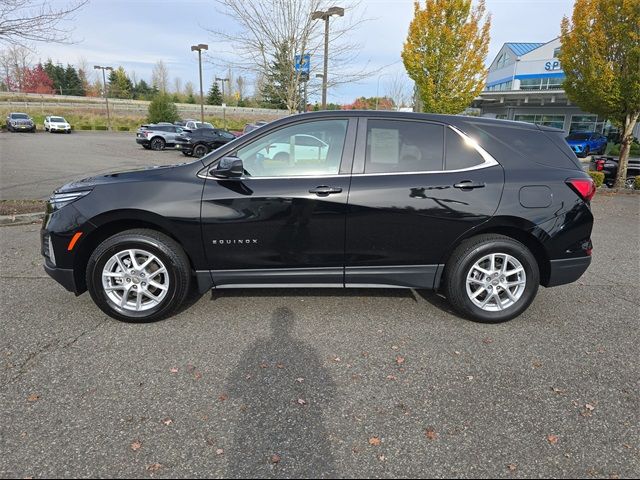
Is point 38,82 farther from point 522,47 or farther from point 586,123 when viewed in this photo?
point 586,123

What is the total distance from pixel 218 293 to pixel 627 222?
27.6 ft

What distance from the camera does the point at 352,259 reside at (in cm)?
361

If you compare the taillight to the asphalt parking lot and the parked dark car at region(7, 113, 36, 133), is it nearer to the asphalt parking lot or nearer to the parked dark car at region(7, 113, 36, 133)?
the asphalt parking lot

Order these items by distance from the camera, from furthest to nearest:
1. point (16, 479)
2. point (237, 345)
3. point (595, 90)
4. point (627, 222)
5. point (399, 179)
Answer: point (595, 90), point (627, 222), point (399, 179), point (237, 345), point (16, 479)

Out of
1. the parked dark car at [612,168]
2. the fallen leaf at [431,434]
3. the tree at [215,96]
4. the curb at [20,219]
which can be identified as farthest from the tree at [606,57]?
the tree at [215,96]

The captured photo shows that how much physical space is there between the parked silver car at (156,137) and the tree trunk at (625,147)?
21298 mm

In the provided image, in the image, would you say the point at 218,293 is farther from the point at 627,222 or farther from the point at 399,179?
the point at 627,222

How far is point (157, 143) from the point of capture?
24.4 meters

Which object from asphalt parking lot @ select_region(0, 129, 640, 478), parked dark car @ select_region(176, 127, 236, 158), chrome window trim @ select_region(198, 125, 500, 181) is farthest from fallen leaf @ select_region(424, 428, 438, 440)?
parked dark car @ select_region(176, 127, 236, 158)

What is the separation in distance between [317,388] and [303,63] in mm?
10910

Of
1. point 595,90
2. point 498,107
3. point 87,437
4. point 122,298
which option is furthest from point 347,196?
point 498,107

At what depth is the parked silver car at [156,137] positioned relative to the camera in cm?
2409

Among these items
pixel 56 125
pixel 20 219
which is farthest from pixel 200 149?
pixel 56 125

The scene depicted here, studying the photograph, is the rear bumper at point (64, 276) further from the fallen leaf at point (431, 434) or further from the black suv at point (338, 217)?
the fallen leaf at point (431, 434)
